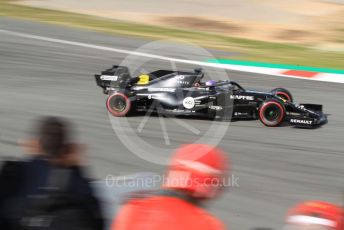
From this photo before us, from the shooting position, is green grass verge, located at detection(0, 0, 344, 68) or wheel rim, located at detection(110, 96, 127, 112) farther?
green grass verge, located at detection(0, 0, 344, 68)

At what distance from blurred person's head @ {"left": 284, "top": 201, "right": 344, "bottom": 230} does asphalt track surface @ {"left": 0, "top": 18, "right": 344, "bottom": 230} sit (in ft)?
9.96

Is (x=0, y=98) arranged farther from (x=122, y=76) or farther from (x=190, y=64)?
(x=190, y=64)

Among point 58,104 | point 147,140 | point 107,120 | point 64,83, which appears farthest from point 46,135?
point 64,83

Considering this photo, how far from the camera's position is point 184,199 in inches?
97.5

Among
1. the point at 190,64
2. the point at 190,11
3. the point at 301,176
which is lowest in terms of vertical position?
the point at 301,176

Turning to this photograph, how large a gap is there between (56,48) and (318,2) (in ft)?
43.1

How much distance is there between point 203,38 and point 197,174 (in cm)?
1693

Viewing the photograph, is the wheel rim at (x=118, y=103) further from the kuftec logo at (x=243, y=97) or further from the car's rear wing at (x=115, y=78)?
the kuftec logo at (x=243, y=97)

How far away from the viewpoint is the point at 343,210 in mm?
2854

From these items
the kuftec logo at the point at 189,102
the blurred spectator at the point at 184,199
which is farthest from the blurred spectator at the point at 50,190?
the kuftec logo at the point at 189,102

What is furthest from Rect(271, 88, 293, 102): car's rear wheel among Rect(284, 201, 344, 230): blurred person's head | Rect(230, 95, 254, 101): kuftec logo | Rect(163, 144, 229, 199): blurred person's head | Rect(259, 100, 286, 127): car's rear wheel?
Rect(163, 144, 229, 199): blurred person's head

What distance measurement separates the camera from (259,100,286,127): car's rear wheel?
9492 millimetres

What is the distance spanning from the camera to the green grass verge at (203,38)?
652 inches

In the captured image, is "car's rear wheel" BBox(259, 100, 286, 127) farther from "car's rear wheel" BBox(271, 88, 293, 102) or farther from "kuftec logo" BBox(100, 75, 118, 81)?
"kuftec logo" BBox(100, 75, 118, 81)
